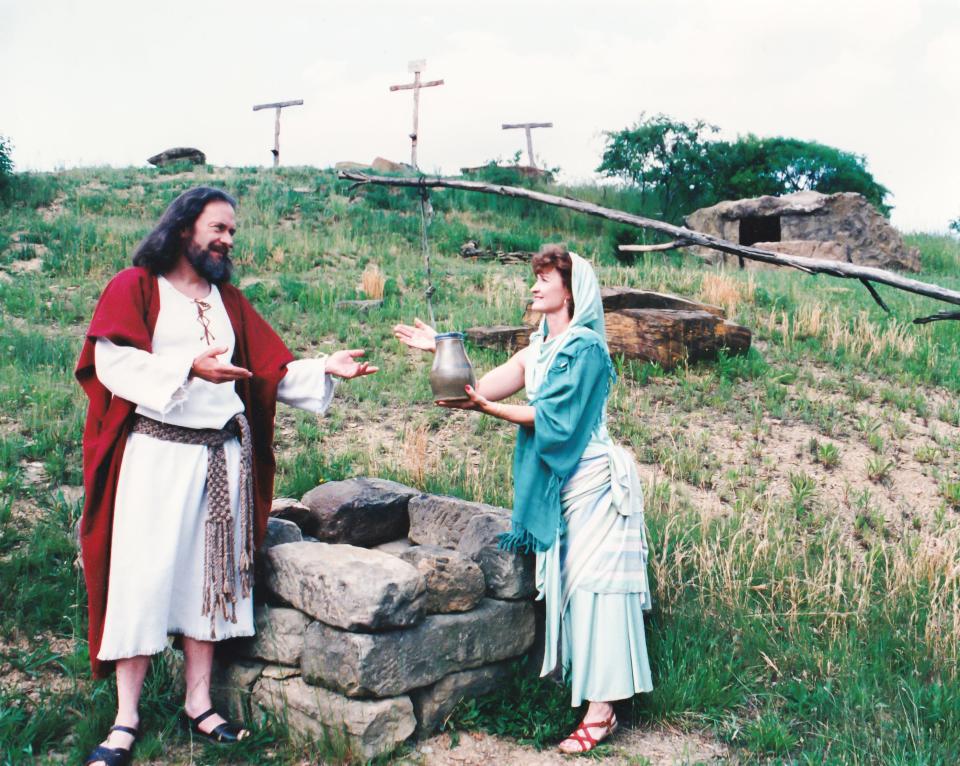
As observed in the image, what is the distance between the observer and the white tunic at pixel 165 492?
3.18m

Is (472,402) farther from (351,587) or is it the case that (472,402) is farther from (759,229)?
(759,229)

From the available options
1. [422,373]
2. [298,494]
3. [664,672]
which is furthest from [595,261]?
[664,672]

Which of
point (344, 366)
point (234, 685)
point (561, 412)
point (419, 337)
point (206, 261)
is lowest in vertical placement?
point (234, 685)

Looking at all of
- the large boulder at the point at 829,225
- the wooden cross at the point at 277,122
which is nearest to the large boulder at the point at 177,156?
the wooden cross at the point at 277,122

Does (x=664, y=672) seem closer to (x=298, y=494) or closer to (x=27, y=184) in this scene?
(x=298, y=494)

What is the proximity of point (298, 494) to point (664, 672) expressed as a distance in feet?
9.31

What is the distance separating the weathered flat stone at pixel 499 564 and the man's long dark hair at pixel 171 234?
6.13ft

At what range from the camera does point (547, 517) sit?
3.62 meters

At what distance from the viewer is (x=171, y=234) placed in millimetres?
3449

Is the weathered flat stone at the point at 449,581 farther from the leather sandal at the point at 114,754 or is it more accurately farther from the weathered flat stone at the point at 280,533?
the leather sandal at the point at 114,754

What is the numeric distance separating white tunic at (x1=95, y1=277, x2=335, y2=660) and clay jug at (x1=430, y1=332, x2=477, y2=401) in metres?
0.85

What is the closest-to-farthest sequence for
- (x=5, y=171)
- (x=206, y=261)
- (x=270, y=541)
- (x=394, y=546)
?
(x=206, y=261), (x=270, y=541), (x=394, y=546), (x=5, y=171)

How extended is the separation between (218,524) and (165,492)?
248 mm

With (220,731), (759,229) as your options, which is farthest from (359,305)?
(759,229)
